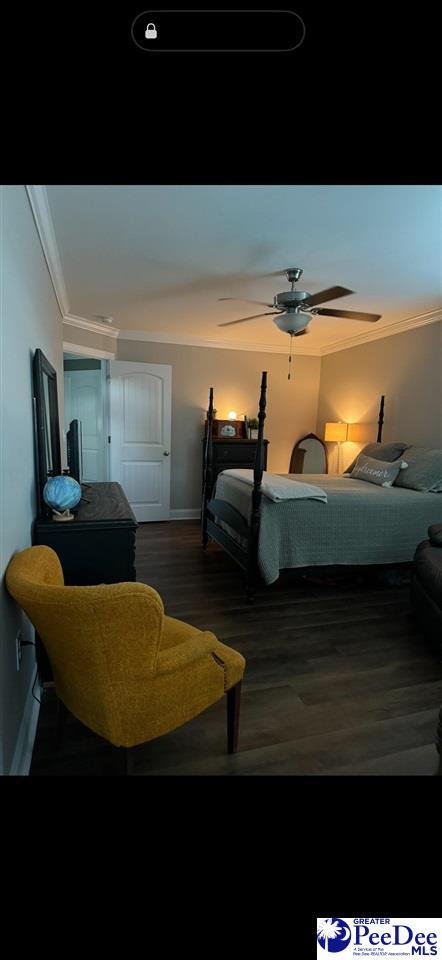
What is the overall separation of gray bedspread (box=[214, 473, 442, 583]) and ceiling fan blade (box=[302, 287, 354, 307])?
1344 mm

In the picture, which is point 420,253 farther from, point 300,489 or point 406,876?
point 406,876

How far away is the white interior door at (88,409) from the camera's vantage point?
524 cm

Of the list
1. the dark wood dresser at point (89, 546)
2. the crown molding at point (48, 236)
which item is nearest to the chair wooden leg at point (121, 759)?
the dark wood dresser at point (89, 546)

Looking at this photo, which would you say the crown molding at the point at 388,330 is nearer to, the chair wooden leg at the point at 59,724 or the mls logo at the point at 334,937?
the chair wooden leg at the point at 59,724

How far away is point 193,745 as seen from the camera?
1.53 metres

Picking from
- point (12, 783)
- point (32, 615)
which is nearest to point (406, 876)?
point (12, 783)

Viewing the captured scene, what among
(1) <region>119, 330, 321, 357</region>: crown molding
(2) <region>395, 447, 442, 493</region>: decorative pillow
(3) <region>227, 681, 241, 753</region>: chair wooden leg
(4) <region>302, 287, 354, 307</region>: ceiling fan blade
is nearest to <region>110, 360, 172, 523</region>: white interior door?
(1) <region>119, 330, 321, 357</region>: crown molding

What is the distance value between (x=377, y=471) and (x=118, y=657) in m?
3.15

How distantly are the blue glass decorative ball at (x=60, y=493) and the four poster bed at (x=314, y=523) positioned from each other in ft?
4.32

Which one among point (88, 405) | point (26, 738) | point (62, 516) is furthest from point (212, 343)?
point (26, 738)

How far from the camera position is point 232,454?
4.77 metres

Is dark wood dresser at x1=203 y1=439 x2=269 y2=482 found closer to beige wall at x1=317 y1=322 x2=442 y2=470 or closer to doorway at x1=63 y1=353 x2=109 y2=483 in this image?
beige wall at x1=317 y1=322 x2=442 y2=470

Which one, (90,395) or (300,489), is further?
(90,395)
